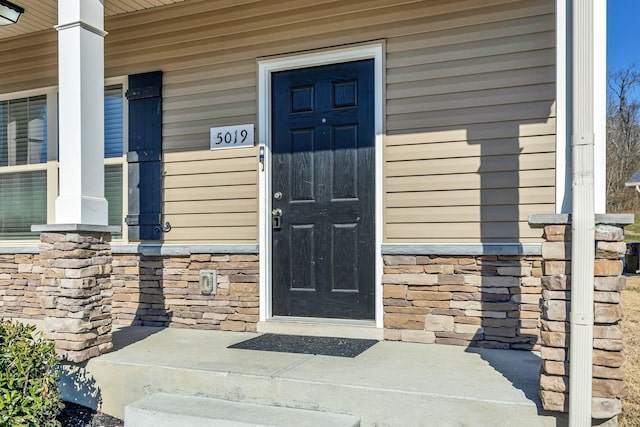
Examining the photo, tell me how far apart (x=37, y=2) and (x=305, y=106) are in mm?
2330

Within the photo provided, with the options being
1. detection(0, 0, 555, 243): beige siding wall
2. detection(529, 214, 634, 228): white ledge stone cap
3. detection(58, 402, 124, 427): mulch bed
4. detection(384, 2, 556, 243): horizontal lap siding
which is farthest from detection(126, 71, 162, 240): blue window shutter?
detection(529, 214, 634, 228): white ledge stone cap

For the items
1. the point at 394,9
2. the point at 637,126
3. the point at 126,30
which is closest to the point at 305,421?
A: the point at 394,9

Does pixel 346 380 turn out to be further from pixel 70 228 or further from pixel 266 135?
pixel 266 135

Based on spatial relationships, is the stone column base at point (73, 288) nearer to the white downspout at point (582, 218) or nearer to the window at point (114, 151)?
the window at point (114, 151)

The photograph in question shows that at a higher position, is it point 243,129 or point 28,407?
point 243,129

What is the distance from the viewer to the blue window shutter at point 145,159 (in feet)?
14.8

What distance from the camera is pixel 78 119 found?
Result: 3381mm

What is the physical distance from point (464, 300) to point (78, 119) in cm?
278

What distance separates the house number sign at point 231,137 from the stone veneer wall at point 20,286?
2.11 metres

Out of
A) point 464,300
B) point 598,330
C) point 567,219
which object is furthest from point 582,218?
point 464,300

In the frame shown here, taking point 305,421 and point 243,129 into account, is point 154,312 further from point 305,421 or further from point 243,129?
point 305,421

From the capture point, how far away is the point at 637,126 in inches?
861

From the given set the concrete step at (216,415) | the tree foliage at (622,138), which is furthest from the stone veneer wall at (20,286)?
the tree foliage at (622,138)

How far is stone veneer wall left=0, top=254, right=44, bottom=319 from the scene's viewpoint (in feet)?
16.3
